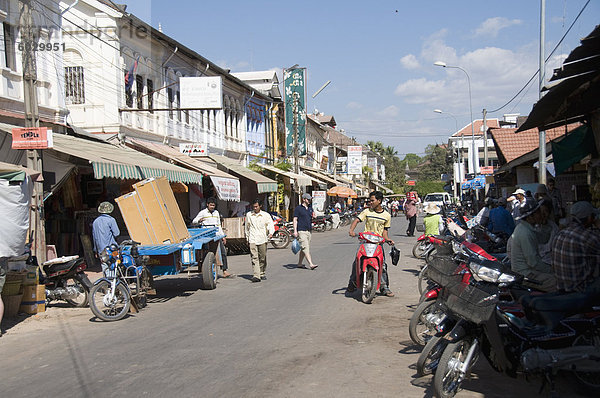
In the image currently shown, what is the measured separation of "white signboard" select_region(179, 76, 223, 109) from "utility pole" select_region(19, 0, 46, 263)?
9.67 m

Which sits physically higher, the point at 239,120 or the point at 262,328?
the point at 239,120

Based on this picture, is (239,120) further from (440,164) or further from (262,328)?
(440,164)

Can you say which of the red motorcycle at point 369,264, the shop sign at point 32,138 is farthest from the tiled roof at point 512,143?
the shop sign at point 32,138

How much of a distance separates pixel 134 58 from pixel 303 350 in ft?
61.0

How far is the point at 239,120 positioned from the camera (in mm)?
36094

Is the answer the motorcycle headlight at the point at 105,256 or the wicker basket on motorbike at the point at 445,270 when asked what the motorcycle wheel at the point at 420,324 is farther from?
the motorcycle headlight at the point at 105,256

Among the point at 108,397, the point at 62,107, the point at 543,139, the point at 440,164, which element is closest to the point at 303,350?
the point at 108,397

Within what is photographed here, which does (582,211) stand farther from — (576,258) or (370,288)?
(370,288)

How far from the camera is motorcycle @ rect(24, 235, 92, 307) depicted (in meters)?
10.5

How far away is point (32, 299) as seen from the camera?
9945 mm

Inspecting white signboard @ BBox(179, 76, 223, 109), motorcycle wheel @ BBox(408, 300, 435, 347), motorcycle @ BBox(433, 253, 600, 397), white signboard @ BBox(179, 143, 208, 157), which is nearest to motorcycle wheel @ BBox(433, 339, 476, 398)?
motorcycle @ BBox(433, 253, 600, 397)

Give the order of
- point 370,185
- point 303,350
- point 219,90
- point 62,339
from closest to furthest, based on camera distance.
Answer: point 303,350 → point 62,339 → point 219,90 → point 370,185

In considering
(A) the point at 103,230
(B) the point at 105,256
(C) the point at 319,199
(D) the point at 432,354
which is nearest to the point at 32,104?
(A) the point at 103,230

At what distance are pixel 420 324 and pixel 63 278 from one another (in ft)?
22.7
